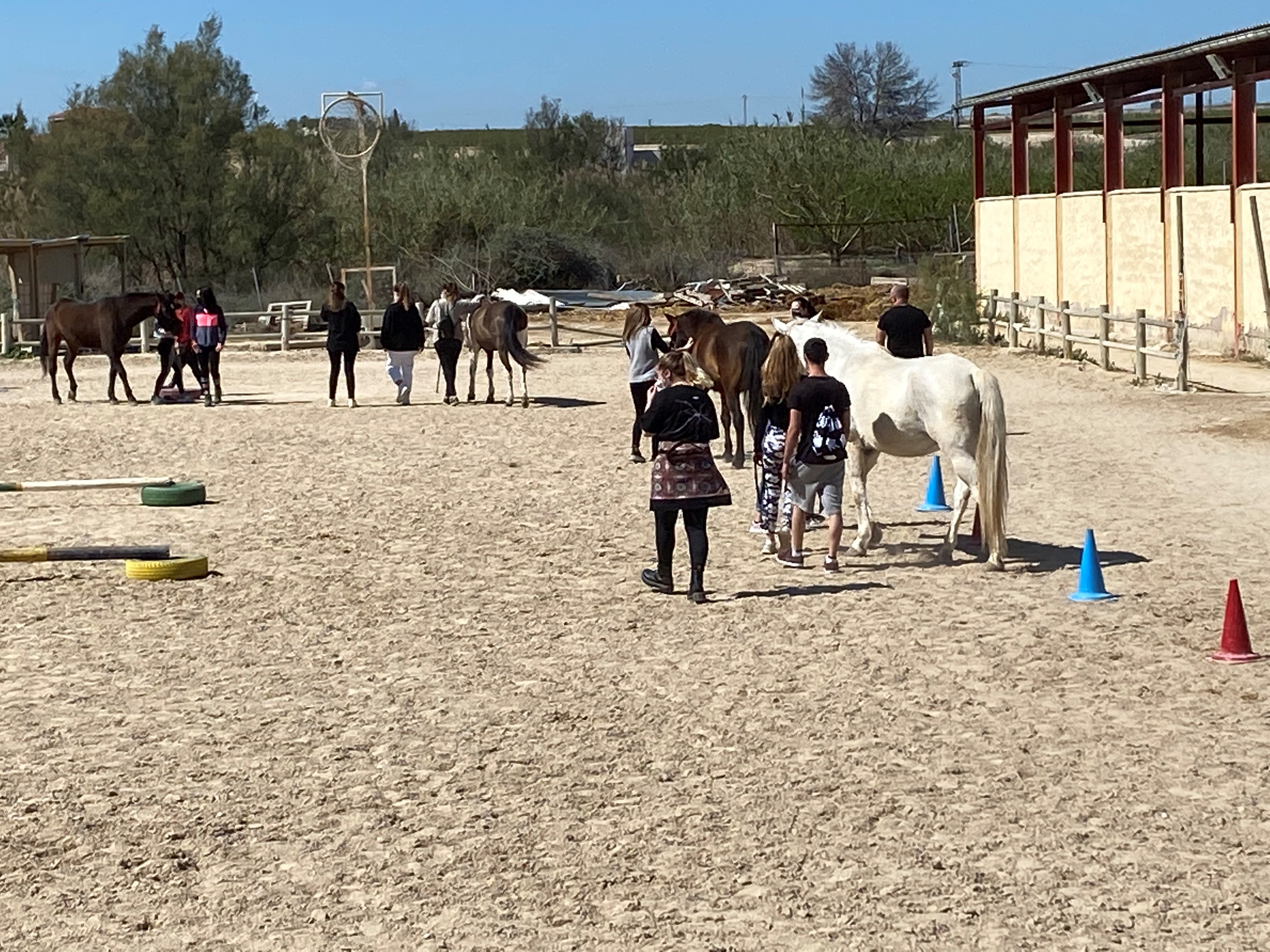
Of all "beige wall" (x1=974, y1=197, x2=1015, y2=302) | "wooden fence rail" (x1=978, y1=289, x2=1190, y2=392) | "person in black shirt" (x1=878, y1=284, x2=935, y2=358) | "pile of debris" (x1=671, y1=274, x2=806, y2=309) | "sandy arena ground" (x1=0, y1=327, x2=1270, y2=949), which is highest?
"beige wall" (x1=974, y1=197, x2=1015, y2=302)

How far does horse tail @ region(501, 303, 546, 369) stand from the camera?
71.8 feet

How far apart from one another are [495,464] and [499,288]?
97.8 ft

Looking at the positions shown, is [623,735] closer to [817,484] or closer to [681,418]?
[681,418]

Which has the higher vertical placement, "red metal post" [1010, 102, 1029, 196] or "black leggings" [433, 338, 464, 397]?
→ "red metal post" [1010, 102, 1029, 196]

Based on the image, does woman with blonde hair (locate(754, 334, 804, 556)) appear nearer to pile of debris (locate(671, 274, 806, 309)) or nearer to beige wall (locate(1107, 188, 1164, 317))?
beige wall (locate(1107, 188, 1164, 317))

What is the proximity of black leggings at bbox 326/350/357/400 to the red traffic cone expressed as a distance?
50.0 feet

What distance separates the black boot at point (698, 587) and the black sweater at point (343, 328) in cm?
1277

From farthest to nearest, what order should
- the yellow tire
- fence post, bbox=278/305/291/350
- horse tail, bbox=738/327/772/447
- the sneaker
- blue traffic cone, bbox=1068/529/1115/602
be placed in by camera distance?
fence post, bbox=278/305/291/350 → horse tail, bbox=738/327/772/447 → the yellow tire → the sneaker → blue traffic cone, bbox=1068/529/1115/602

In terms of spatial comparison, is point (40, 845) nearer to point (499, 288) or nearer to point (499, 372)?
point (499, 372)

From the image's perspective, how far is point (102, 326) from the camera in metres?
23.8

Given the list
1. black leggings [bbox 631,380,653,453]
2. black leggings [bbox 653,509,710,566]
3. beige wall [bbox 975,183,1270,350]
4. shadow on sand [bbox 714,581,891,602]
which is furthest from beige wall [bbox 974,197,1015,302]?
black leggings [bbox 653,509,710,566]

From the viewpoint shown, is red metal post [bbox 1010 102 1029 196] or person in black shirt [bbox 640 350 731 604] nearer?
person in black shirt [bbox 640 350 731 604]

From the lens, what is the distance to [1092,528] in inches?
478

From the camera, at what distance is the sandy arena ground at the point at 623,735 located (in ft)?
17.5
